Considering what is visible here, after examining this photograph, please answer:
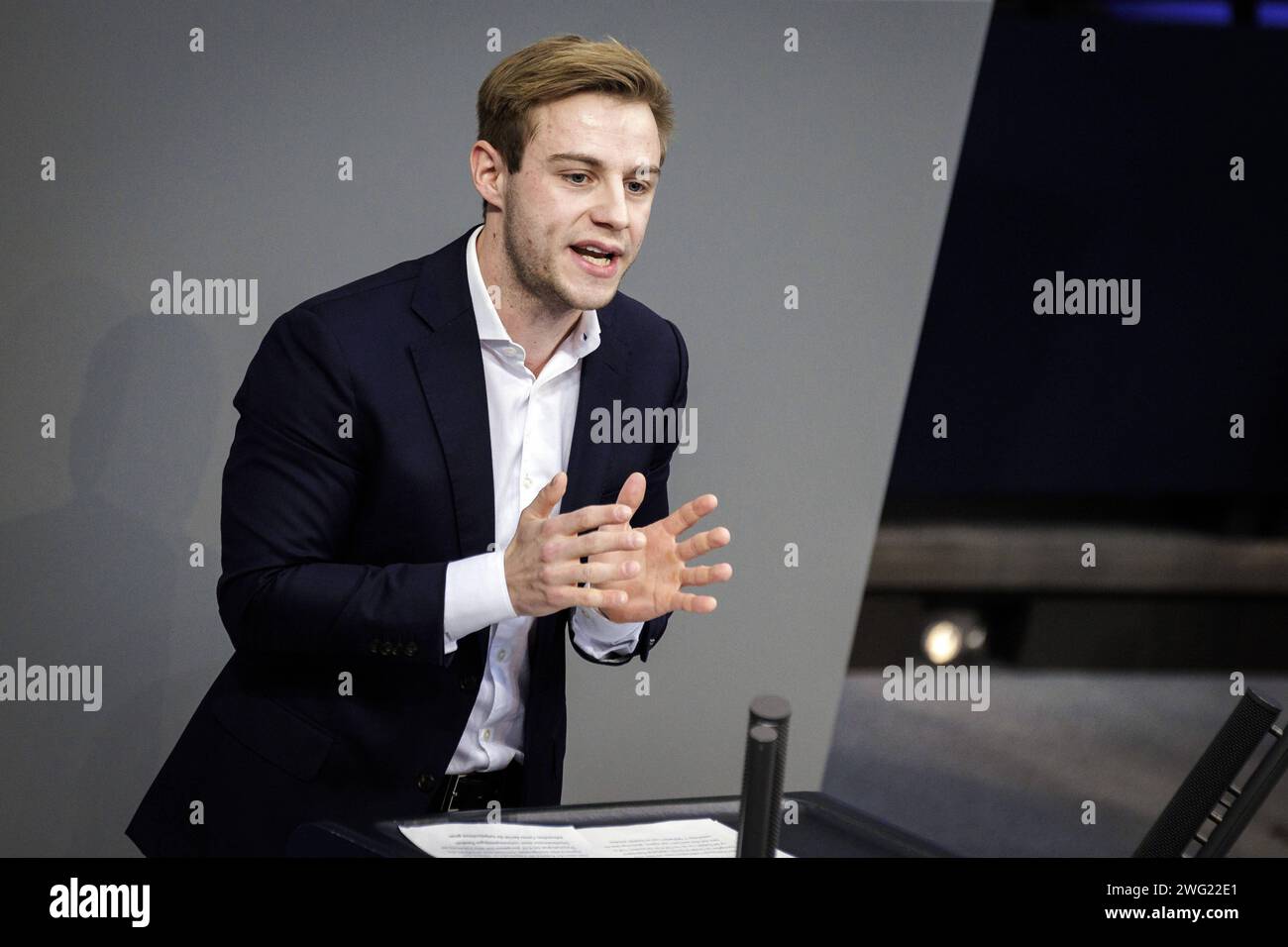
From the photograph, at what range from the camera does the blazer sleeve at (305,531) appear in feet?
6.00

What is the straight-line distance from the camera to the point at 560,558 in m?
1.71

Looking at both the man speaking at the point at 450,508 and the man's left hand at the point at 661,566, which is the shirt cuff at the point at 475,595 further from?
the man's left hand at the point at 661,566

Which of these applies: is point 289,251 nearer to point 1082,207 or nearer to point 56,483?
point 56,483

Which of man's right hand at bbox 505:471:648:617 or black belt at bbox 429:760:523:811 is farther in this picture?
black belt at bbox 429:760:523:811

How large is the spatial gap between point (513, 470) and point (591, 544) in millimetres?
454

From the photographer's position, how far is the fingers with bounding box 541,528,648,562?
168 centimetres

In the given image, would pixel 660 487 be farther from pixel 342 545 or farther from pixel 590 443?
pixel 342 545

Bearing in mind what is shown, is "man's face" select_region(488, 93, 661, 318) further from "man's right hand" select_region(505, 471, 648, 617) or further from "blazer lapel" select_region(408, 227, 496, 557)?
"man's right hand" select_region(505, 471, 648, 617)

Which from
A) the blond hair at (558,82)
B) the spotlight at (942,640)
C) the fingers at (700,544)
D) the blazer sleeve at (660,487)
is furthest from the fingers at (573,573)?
the spotlight at (942,640)

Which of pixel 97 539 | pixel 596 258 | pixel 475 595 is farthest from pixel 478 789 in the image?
pixel 97 539

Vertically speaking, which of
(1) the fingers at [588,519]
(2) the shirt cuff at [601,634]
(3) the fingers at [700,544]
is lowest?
(2) the shirt cuff at [601,634]

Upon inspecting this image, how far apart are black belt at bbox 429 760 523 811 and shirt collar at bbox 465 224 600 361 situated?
0.66 metres

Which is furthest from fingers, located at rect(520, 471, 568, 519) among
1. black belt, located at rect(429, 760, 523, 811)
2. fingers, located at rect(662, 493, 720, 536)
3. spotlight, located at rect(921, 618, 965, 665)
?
spotlight, located at rect(921, 618, 965, 665)
